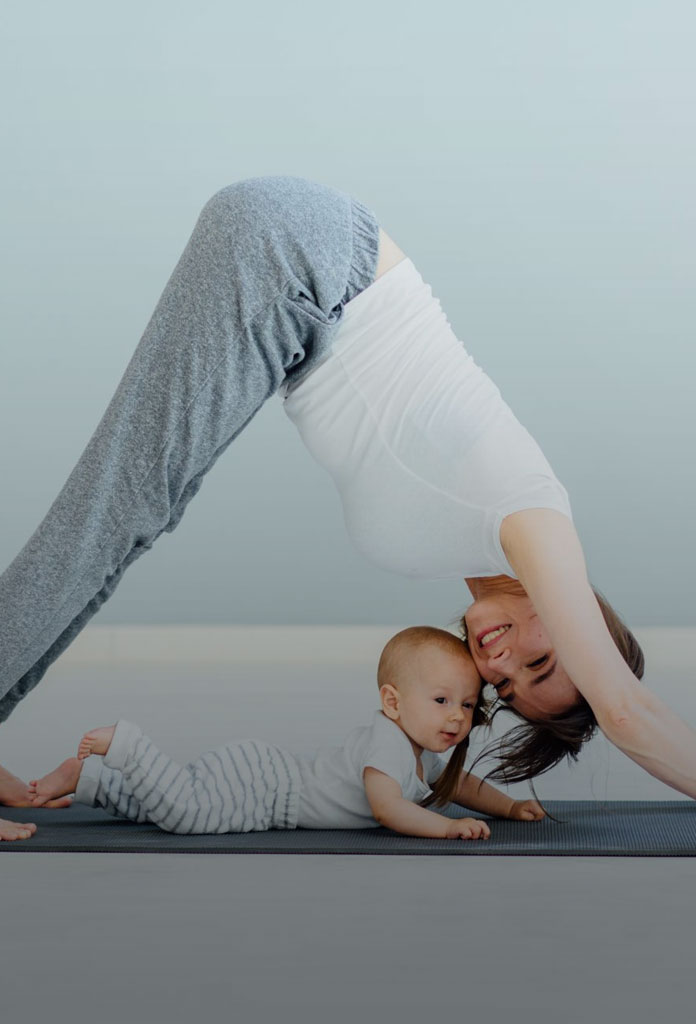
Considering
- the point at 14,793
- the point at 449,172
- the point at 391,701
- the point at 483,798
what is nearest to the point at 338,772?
the point at 391,701

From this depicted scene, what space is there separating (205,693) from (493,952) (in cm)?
257

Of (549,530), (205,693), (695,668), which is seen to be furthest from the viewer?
(695,668)

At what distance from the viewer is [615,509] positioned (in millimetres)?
5453

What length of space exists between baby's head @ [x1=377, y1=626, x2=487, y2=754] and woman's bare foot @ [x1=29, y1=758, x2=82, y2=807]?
1.71 feet

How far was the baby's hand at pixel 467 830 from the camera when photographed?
1770 millimetres

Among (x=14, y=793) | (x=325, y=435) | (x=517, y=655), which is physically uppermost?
(x=325, y=435)

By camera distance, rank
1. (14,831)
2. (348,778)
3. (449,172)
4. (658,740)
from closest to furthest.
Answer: (658,740), (14,831), (348,778), (449,172)

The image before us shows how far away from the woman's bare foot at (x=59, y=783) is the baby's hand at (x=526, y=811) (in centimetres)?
69

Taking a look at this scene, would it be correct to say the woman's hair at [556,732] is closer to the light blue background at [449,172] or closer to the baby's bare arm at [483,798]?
the baby's bare arm at [483,798]

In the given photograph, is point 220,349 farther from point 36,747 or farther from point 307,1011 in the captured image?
point 36,747

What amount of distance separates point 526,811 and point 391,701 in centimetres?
29

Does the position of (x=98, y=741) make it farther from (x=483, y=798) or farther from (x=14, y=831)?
(x=483, y=798)

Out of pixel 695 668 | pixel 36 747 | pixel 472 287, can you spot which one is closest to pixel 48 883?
pixel 36 747

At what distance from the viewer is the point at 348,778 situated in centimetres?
187
